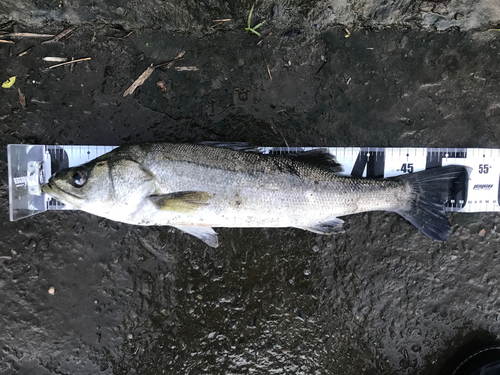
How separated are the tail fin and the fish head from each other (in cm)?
313

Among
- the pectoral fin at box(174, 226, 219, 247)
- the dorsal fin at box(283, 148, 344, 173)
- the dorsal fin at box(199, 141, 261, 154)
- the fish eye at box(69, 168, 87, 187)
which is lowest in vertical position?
the pectoral fin at box(174, 226, 219, 247)

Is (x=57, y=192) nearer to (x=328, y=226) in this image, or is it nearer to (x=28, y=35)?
(x=28, y=35)

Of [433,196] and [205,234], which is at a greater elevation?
[433,196]

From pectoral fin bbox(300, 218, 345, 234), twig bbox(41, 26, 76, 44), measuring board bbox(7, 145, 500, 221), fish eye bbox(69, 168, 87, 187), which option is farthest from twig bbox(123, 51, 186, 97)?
pectoral fin bbox(300, 218, 345, 234)

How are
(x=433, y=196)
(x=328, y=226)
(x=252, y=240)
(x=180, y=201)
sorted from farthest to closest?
(x=252, y=240), (x=433, y=196), (x=328, y=226), (x=180, y=201)

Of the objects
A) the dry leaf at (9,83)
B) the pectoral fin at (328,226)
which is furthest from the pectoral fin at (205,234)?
the dry leaf at (9,83)

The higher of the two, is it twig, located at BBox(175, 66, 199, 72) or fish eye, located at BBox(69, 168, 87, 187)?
twig, located at BBox(175, 66, 199, 72)

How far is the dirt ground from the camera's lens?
3.83 metres

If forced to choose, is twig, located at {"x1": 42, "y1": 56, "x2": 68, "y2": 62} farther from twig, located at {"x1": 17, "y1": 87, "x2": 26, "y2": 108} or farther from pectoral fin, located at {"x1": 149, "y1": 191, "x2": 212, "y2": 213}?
pectoral fin, located at {"x1": 149, "y1": 191, "x2": 212, "y2": 213}

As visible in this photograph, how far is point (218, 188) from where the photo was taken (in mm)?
3219

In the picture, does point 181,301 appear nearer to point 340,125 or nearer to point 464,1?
point 340,125

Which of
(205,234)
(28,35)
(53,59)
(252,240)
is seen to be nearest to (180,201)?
(205,234)

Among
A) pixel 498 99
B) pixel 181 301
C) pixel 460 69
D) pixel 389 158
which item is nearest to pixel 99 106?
pixel 181 301

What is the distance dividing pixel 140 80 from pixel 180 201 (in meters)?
1.70
